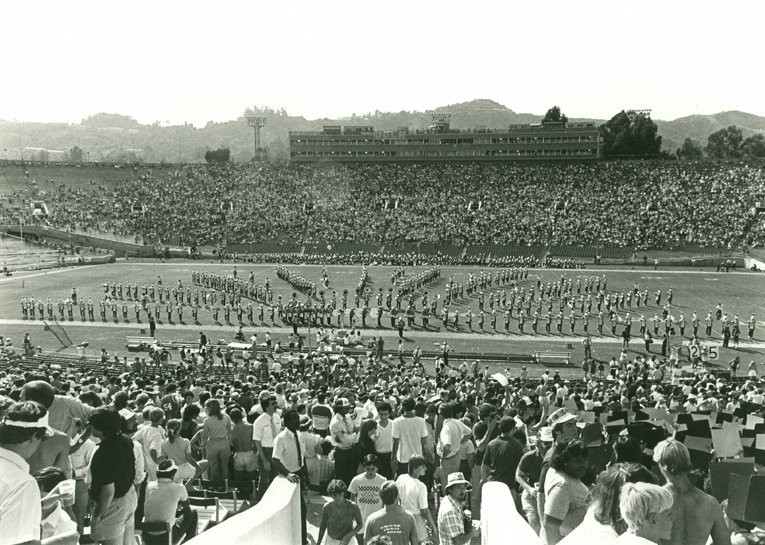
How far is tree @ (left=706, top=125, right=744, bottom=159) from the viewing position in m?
107

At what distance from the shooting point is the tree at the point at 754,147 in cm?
9888

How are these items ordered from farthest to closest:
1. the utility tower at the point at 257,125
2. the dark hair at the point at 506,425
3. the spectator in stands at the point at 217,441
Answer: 1. the utility tower at the point at 257,125
2. the spectator in stands at the point at 217,441
3. the dark hair at the point at 506,425

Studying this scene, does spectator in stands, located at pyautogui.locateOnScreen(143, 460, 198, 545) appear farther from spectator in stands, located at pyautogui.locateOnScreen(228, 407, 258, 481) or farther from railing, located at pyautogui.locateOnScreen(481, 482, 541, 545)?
railing, located at pyautogui.locateOnScreen(481, 482, 541, 545)

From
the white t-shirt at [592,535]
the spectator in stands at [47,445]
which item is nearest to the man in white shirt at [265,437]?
the spectator in stands at [47,445]

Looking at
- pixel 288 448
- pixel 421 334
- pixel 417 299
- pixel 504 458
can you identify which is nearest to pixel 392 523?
pixel 504 458

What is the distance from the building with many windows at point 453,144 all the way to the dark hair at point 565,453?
87.5 m

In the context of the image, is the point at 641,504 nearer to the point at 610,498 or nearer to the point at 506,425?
the point at 610,498

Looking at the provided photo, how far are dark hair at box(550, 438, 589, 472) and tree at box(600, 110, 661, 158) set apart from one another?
9852 centimetres

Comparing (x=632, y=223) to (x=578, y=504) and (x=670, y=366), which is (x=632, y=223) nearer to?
(x=670, y=366)

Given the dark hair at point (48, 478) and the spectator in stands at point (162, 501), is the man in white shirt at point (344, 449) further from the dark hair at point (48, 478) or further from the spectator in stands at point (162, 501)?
the dark hair at point (48, 478)

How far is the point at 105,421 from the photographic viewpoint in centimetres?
528

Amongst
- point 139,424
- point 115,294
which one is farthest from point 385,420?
point 115,294

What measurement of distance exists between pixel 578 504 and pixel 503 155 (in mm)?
88431

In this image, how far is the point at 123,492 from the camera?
5.29m
